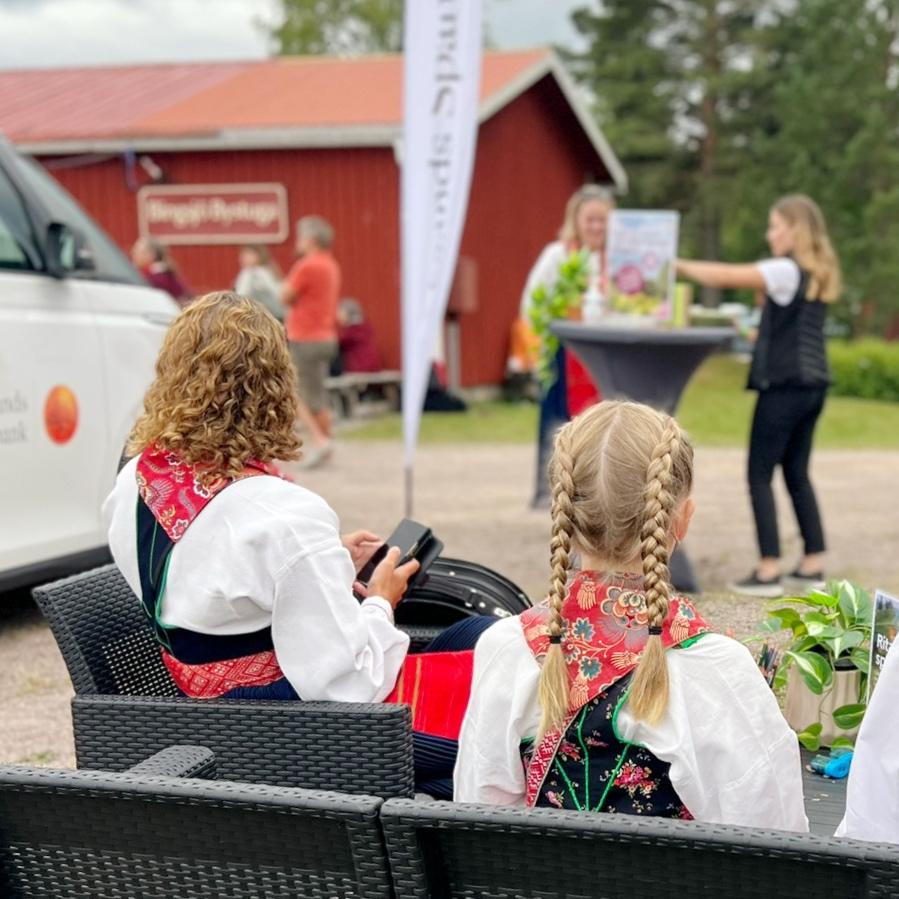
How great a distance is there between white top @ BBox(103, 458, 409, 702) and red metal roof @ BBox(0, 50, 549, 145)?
15.0 m

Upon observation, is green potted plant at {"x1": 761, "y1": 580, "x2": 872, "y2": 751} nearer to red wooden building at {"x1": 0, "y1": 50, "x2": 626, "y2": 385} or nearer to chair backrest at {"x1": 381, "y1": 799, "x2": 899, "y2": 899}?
chair backrest at {"x1": 381, "y1": 799, "x2": 899, "y2": 899}

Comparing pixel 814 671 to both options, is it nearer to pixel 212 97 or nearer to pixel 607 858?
pixel 607 858

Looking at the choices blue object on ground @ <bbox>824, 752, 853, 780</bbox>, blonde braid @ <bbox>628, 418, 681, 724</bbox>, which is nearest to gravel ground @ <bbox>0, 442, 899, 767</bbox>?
blue object on ground @ <bbox>824, 752, 853, 780</bbox>

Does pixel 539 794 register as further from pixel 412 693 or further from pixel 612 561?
pixel 412 693

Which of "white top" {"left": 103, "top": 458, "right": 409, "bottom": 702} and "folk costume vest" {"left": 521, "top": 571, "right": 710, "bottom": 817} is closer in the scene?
"folk costume vest" {"left": 521, "top": 571, "right": 710, "bottom": 817}

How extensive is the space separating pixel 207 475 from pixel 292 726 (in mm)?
450

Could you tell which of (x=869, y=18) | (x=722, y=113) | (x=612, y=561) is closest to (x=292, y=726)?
(x=612, y=561)

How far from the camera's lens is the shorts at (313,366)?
1202 centimetres

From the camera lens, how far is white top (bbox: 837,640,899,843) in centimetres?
176

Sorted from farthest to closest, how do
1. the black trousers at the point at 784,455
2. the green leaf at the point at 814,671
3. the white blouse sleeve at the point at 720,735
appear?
the black trousers at the point at 784,455, the green leaf at the point at 814,671, the white blouse sleeve at the point at 720,735

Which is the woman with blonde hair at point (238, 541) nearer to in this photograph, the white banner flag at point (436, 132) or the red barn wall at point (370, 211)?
the white banner flag at point (436, 132)

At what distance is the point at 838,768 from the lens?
97.4 inches

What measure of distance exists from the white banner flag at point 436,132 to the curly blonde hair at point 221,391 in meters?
4.84

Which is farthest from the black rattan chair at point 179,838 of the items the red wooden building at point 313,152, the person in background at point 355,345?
the red wooden building at point 313,152
